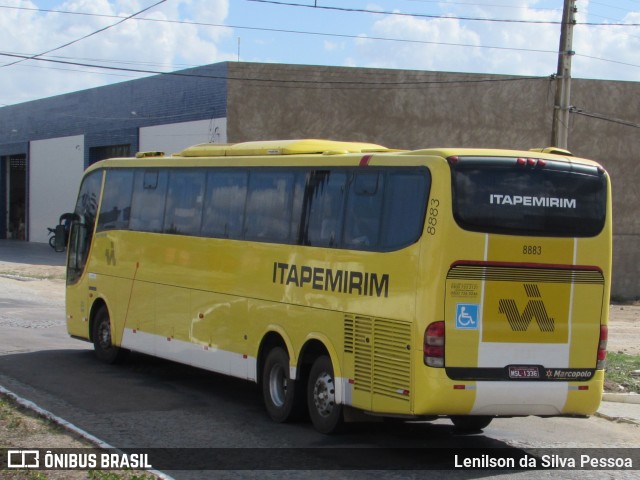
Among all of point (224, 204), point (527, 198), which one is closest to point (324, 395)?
point (527, 198)

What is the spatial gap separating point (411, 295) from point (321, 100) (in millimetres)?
29206

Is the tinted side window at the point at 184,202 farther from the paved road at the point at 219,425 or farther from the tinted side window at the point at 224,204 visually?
the paved road at the point at 219,425

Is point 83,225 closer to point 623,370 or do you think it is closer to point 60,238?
point 60,238

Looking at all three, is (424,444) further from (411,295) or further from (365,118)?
(365,118)

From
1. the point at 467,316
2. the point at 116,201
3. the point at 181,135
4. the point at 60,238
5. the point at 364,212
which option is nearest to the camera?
the point at 467,316

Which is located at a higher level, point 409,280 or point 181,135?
point 181,135

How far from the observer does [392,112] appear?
39312mm

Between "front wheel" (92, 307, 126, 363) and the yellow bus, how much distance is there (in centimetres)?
324

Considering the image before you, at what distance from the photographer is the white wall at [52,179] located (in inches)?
2024

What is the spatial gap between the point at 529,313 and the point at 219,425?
3726 millimetres

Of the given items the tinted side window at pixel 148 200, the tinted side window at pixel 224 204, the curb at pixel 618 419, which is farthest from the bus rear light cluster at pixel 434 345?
the tinted side window at pixel 148 200

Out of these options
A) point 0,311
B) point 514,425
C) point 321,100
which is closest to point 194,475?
point 514,425

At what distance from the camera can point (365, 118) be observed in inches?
1534

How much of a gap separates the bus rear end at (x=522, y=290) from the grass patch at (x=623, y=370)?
551 centimetres
